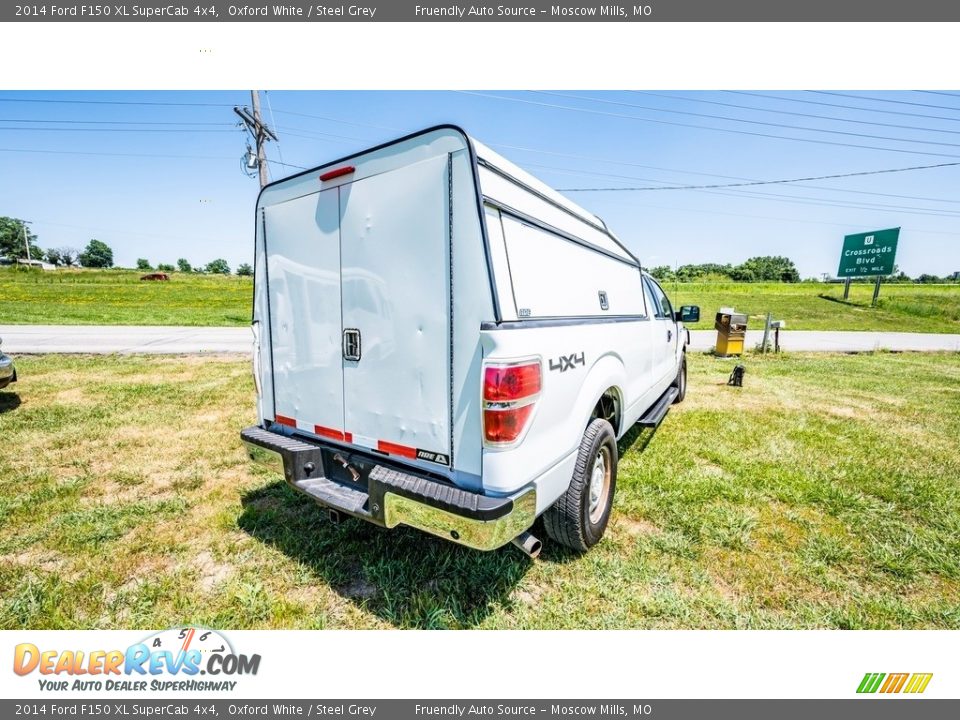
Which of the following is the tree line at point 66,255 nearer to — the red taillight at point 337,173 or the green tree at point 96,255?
the green tree at point 96,255

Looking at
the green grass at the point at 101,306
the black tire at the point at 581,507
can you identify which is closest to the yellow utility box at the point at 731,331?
the black tire at the point at 581,507

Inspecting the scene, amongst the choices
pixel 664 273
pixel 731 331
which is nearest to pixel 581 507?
pixel 731 331

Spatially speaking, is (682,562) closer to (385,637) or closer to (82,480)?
(385,637)

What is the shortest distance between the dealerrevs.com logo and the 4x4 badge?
2.10 meters

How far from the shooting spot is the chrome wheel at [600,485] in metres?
2.91

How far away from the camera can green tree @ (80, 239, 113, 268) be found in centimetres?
10394

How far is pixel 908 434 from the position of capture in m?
5.07

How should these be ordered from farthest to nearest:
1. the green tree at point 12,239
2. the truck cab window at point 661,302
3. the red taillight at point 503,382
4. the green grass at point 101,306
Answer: the green tree at point 12,239 < the green grass at point 101,306 < the truck cab window at point 661,302 < the red taillight at point 503,382

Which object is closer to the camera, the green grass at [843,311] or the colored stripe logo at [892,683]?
the colored stripe logo at [892,683]

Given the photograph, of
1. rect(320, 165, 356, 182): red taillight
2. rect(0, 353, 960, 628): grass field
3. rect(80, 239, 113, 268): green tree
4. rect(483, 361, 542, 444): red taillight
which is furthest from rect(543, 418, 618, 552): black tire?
rect(80, 239, 113, 268): green tree

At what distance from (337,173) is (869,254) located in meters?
38.3

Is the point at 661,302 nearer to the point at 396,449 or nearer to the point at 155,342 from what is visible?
the point at 396,449

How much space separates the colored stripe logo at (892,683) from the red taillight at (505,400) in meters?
2.07
